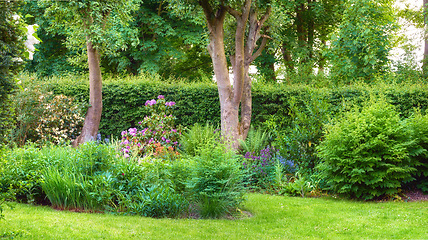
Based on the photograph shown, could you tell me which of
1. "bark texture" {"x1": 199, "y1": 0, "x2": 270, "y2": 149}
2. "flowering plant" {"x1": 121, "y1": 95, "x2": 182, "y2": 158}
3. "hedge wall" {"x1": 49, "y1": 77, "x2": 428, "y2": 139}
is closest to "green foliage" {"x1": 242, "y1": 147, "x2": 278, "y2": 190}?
"bark texture" {"x1": 199, "y1": 0, "x2": 270, "y2": 149}

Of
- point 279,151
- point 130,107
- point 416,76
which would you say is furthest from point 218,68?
point 416,76

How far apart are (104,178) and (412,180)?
17.9 feet

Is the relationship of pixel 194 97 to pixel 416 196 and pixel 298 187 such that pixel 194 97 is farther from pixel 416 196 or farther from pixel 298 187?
pixel 416 196

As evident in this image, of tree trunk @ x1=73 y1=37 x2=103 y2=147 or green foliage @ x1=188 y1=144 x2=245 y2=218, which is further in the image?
tree trunk @ x1=73 y1=37 x2=103 y2=147

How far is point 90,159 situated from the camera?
6.07m

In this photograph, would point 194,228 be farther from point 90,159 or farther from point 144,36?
point 144,36

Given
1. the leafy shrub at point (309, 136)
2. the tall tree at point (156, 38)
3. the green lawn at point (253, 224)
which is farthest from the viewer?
the tall tree at point (156, 38)

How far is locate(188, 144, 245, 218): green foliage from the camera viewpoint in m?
5.65

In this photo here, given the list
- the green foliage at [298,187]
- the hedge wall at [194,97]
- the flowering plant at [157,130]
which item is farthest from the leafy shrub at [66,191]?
the hedge wall at [194,97]

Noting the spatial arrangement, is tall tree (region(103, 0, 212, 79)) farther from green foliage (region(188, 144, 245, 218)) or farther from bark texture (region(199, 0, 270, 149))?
green foliage (region(188, 144, 245, 218))

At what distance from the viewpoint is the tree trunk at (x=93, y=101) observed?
1091 cm

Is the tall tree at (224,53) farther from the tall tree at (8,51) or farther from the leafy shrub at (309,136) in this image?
the tall tree at (8,51)

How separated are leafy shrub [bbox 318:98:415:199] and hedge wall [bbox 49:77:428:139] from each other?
2.47 meters

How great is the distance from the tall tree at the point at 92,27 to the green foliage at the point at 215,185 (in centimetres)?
541
